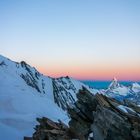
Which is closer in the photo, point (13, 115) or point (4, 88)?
point (13, 115)

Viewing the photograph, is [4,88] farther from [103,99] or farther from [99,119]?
[99,119]

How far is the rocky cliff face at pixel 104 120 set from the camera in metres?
32.8

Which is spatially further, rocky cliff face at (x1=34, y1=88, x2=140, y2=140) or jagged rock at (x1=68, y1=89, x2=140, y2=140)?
rocky cliff face at (x1=34, y1=88, x2=140, y2=140)

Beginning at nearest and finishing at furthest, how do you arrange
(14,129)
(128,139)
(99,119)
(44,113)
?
(128,139), (99,119), (14,129), (44,113)

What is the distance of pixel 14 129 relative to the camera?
171 feet

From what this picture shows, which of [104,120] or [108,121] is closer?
[108,121]

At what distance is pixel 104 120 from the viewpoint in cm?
3497

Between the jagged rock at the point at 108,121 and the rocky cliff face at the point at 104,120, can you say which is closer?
the jagged rock at the point at 108,121

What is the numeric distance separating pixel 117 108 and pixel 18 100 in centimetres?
3626

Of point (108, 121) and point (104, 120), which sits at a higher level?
point (104, 120)

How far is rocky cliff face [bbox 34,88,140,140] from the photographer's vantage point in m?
32.8

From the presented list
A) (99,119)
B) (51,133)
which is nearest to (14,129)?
(51,133)

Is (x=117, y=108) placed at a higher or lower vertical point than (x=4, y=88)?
lower

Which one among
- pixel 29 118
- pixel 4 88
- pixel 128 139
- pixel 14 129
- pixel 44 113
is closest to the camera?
pixel 128 139
